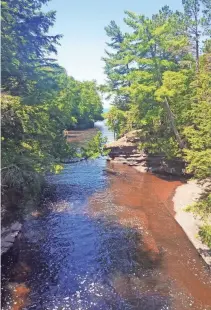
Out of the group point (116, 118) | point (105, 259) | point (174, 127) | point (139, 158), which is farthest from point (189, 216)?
point (116, 118)

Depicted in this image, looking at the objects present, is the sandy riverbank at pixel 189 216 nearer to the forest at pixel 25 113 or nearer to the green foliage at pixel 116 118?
the forest at pixel 25 113

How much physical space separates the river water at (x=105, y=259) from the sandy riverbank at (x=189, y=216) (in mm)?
355

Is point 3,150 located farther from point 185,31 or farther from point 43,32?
point 185,31

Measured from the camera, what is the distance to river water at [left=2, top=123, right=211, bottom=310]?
35.5ft

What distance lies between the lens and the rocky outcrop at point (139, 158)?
27.6m

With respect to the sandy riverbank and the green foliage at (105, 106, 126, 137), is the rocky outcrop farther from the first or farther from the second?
the sandy riverbank

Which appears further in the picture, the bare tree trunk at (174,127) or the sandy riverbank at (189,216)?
the bare tree trunk at (174,127)

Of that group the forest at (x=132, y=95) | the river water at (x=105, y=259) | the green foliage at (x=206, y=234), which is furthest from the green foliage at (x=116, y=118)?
the green foliage at (x=206, y=234)

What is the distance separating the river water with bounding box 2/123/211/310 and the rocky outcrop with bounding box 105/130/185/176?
611 cm

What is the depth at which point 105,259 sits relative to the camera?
13602 mm

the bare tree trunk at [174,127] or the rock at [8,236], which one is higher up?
the bare tree trunk at [174,127]

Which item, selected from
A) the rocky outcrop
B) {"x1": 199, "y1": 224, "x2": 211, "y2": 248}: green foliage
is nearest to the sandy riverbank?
{"x1": 199, "y1": 224, "x2": 211, "y2": 248}: green foliage

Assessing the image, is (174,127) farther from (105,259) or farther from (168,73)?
(105,259)

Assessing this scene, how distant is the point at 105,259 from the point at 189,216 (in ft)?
22.7
